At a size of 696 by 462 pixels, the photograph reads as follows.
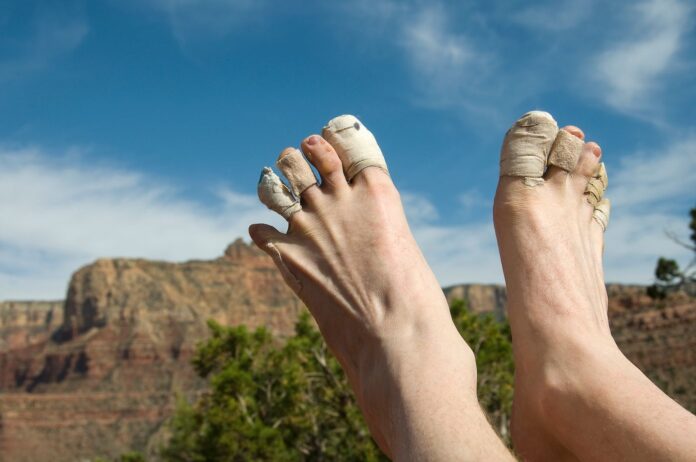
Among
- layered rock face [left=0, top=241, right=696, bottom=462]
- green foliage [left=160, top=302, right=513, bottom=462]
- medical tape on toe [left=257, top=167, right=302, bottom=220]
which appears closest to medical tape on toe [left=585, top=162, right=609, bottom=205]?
medical tape on toe [left=257, top=167, right=302, bottom=220]

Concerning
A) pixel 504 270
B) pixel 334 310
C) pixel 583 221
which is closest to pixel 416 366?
pixel 334 310

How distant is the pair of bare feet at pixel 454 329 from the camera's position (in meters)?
1.65

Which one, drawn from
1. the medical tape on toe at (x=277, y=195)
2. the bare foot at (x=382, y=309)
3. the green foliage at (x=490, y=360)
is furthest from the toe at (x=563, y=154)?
the green foliage at (x=490, y=360)

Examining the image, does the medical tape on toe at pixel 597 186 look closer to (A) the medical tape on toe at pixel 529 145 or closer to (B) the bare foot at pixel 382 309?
(A) the medical tape on toe at pixel 529 145

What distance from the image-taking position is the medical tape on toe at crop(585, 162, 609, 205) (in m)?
2.54

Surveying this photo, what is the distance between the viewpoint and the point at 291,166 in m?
2.34

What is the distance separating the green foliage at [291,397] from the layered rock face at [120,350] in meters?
42.6

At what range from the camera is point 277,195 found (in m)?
2.33

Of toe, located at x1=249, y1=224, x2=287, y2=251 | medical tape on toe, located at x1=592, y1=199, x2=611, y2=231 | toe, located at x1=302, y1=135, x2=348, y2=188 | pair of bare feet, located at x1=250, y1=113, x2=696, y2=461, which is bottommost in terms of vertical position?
pair of bare feet, located at x1=250, y1=113, x2=696, y2=461

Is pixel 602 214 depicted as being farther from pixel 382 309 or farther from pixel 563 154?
pixel 382 309

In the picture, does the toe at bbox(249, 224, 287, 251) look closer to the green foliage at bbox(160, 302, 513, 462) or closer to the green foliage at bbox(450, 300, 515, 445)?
the green foliage at bbox(160, 302, 513, 462)

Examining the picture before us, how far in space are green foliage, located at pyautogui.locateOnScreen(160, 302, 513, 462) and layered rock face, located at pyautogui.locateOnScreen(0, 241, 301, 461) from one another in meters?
42.6

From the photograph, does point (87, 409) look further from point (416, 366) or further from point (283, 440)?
point (416, 366)

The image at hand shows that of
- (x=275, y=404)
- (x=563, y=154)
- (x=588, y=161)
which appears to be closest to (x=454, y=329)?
(x=563, y=154)
